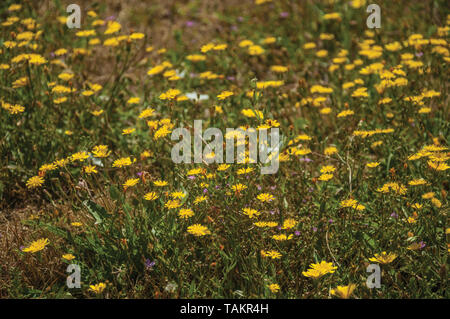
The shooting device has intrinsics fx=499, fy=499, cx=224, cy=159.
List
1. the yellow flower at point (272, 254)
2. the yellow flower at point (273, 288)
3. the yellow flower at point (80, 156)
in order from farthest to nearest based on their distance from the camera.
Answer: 1. the yellow flower at point (80, 156)
2. the yellow flower at point (272, 254)
3. the yellow flower at point (273, 288)

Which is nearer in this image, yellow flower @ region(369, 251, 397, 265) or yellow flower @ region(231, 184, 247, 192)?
A: yellow flower @ region(369, 251, 397, 265)

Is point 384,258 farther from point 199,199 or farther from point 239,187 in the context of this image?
point 199,199

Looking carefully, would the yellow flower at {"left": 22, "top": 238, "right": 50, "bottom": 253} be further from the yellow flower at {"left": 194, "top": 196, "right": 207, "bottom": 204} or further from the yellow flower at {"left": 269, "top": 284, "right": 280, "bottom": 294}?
the yellow flower at {"left": 269, "top": 284, "right": 280, "bottom": 294}

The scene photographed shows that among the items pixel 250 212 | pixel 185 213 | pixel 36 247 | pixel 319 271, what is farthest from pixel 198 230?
pixel 36 247

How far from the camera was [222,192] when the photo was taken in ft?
7.38

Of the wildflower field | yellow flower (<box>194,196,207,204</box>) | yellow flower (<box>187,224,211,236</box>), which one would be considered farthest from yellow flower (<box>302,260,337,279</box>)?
yellow flower (<box>194,196,207,204</box>)

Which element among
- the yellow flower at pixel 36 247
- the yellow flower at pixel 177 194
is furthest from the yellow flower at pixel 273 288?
the yellow flower at pixel 36 247

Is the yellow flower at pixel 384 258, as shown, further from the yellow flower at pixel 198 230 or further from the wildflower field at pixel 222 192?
the yellow flower at pixel 198 230

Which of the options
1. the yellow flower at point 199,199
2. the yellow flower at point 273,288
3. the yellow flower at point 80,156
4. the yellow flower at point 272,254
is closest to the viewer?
the yellow flower at point 273,288

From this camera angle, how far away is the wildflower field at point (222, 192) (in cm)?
206

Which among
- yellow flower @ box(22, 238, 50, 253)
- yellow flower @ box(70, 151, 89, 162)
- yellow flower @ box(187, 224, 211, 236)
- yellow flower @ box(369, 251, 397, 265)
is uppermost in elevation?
yellow flower @ box(70, 151, 89, 162)

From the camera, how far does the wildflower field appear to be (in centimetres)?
206

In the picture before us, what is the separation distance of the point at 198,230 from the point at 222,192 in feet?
0.94

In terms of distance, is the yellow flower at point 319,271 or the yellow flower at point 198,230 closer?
the yellow flower at point 319,271
